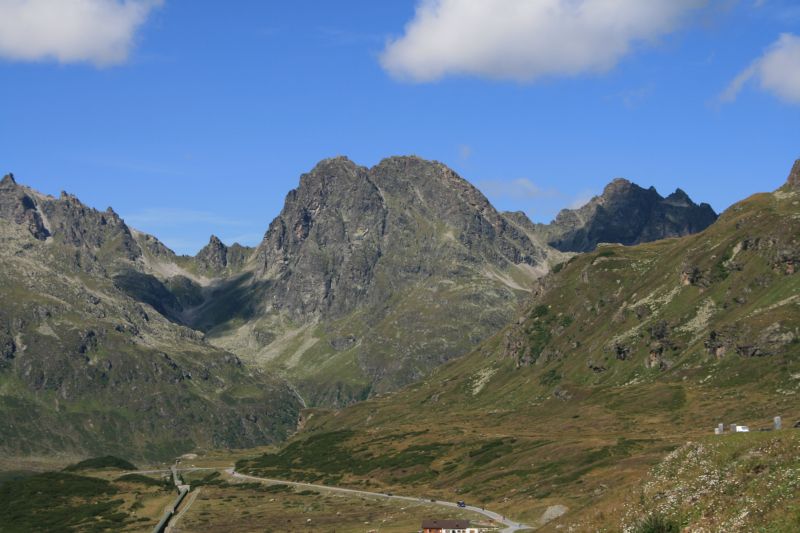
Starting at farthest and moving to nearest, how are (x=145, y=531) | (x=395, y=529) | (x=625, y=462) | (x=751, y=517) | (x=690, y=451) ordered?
(x=145, y=531)
(x=625, y=462)
(x=395, y=529)
(x=690, y=451)
(x=751, y=517)

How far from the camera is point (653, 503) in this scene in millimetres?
60844

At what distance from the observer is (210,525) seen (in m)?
191

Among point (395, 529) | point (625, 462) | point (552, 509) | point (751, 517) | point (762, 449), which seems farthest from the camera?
point (625, 462)

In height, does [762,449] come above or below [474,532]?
above

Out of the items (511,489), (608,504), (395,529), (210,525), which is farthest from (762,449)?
(210,525)

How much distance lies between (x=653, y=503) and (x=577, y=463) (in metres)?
137

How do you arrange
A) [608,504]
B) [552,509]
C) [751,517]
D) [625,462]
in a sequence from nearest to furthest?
[751,517] → [608,504] → [552,509] → [625,462]

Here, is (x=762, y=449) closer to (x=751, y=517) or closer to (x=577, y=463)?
(x=751, y=517)

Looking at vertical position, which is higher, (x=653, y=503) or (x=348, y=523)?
(x=653, y=503)

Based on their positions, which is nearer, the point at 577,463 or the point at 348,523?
the point at 348,523

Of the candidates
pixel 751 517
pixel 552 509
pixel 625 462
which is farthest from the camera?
pixel 625 462

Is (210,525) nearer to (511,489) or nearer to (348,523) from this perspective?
(348,523)

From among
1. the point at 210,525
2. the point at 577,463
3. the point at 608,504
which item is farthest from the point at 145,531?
the point at 608,504

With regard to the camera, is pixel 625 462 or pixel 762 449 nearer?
pixel 762 449
